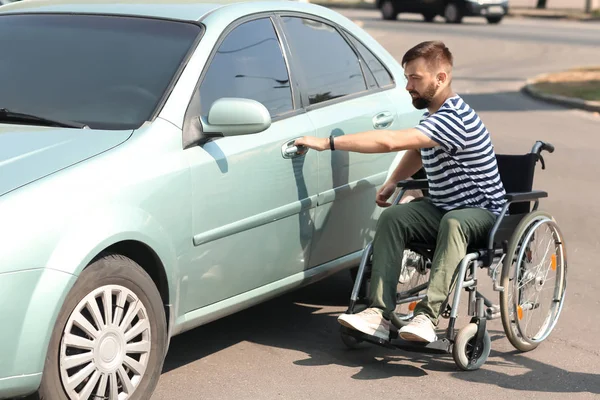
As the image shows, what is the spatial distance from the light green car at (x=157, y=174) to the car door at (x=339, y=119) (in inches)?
0.4

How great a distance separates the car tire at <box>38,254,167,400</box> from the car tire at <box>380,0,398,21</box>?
35370 millimetres

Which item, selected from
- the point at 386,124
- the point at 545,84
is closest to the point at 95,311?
the point at 386,124

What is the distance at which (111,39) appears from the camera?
5.09 metres

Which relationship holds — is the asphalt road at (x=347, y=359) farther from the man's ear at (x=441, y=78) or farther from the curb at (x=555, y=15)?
the curb at (x=555, y=15)

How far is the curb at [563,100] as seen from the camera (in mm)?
16297

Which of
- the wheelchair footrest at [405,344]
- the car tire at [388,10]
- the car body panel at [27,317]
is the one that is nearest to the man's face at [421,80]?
the wheelchair footrest at [405,344]

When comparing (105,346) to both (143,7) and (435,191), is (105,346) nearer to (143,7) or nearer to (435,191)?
(143,7)

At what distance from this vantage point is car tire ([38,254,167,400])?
4.03 metres

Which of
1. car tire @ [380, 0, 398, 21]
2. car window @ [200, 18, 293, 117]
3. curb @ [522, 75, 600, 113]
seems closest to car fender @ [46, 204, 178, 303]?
car window @ [200, 18, 293, 117]

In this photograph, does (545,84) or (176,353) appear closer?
(176,353)

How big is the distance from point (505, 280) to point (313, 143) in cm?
108

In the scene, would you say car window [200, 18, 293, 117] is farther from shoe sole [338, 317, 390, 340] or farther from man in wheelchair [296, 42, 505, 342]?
shoe sole [338, 317, 390, 340]

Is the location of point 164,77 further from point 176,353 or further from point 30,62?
point 176,353

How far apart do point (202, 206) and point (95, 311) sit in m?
0.71
